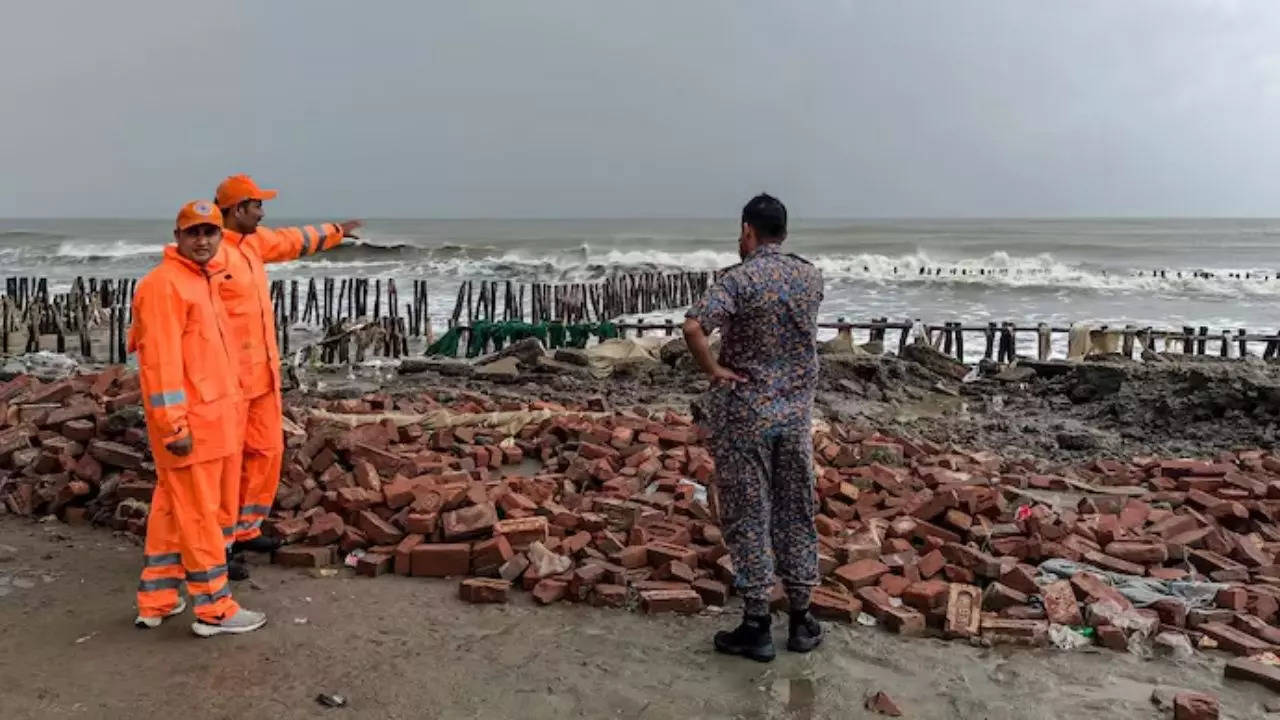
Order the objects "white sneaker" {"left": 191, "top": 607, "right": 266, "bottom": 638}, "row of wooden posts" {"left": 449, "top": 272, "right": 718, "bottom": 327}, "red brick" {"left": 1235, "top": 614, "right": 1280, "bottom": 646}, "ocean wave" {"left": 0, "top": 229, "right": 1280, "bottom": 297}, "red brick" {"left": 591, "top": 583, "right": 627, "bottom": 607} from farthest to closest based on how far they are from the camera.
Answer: "ocean wave" {"left": 0, "top": 229, "right": 1280, "bottom": 297} < "row of wooden posts" {"left": 449, "top": 272, "right": 718, "bottom": 327} < "red brick" {"left": 591, "top": 583, "right": 627, "bottom": 607} < "red brick" {"left": 1235, "top": 614, "right": 1280, "bottom": 646} < "white sneaker" {"left": 191, "top": 607, "right": 266, "bottom": 638}

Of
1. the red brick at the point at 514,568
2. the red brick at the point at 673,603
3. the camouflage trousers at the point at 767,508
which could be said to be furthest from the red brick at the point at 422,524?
the camouflage trousers at the point at 767,508

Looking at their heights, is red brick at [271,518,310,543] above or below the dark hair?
below

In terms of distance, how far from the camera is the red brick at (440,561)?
4.43 m

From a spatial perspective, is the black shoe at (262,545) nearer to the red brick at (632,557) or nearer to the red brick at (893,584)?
the red brick at (632,557)

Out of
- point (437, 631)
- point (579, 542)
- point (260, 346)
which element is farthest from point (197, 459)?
point (579, 542)

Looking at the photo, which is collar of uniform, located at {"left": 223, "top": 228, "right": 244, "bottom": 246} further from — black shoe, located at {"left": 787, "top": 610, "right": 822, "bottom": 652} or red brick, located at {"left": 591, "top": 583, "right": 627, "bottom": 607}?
black shoe, located at {"left": 787, "top": 610, "right": 822, "bottom": 652}

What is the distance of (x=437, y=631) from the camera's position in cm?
384

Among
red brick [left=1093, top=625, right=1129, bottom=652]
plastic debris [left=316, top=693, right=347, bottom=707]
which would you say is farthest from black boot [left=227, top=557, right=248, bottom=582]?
red brick [left=1093, top=625, right=1129, bottom=652]

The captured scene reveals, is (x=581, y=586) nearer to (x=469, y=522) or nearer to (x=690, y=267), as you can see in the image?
(x=469, y=522)

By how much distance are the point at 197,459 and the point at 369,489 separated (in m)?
1.56

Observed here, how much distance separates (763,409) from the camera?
3447 mm

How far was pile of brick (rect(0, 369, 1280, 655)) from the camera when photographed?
13.2 ft

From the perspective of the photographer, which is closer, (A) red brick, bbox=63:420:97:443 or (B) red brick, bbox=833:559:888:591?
(B) red brick, bbox=833:559:888:591

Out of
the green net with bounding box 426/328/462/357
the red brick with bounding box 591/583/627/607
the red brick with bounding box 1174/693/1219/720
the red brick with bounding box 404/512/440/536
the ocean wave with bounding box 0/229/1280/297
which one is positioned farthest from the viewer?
the ocean wave with bounding box 0/229/1280/297
